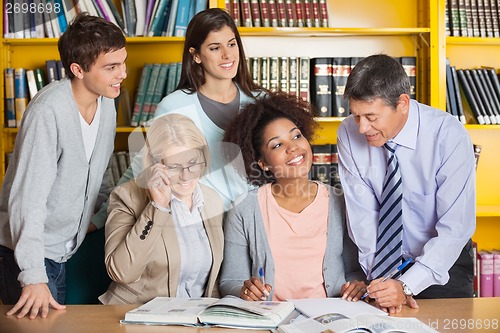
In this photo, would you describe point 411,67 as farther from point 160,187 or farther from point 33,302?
point 33,302

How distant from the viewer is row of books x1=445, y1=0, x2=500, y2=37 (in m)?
3.62

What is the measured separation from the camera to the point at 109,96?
2.22 m

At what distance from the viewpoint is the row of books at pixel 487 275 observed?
3.77m

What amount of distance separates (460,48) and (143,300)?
250 centimetres

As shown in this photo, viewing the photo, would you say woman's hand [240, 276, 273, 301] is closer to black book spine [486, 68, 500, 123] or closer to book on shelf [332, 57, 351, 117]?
book on shelf [332, 57, 351, 117]

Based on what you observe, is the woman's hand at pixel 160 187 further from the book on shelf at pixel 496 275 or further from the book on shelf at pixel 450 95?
the book on shelf at pixel 496 275

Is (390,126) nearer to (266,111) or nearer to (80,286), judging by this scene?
(266,111)

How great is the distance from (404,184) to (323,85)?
4.81ft

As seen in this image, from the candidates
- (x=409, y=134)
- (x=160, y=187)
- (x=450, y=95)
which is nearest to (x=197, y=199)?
(x=160, y=187)

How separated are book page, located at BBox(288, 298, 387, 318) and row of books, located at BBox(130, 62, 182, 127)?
1.87 m

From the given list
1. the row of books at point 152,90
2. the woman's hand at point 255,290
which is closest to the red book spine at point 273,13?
the row of books at point 152,90

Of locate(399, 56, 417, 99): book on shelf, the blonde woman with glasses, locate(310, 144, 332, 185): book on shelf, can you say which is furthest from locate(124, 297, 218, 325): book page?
locate(399, 56, 417, 99): book on shelf

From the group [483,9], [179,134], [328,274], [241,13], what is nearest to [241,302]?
[328,274]

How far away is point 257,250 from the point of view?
7.30 feet
